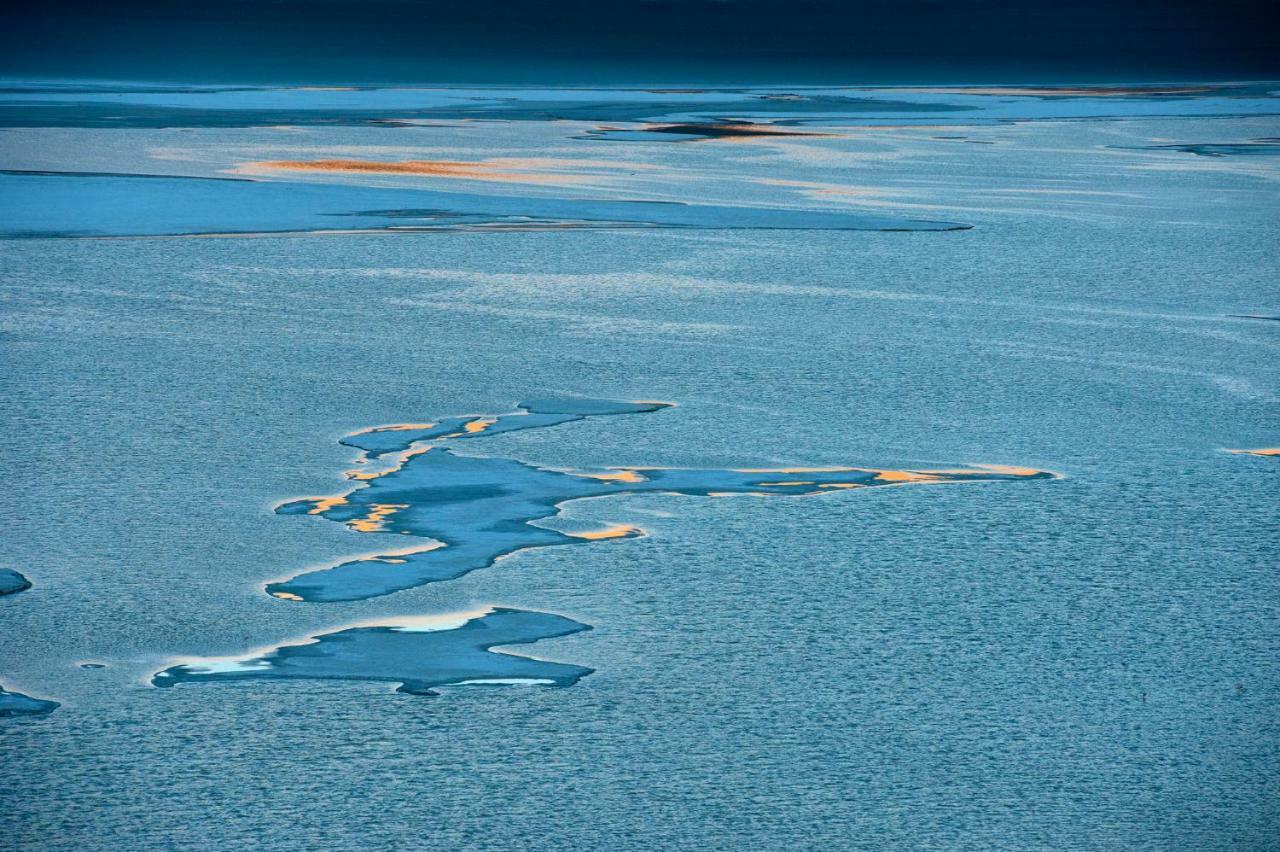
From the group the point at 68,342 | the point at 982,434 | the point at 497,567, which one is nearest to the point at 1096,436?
the point at 982,434

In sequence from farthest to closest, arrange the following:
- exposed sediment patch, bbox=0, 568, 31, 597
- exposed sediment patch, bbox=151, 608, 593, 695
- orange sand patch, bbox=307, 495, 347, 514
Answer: orange sand patch, bbox=307, 495, 347, 514 → exposed sediment patch, bbox=0, 568, 31, 597 → exposed sediment patch, bbox=151, 608, 593, 695

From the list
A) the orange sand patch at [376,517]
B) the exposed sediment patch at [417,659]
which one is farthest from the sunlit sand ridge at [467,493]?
the exposed sediment patch at [417,659]

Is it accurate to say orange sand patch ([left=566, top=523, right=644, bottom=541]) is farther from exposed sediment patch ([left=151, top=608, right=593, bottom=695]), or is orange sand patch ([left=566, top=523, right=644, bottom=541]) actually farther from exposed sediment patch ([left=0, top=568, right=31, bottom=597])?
exposed sediment patch ([left=0, top=568, right=31, bottom=597])

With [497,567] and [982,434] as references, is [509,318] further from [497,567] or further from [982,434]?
[497,567]

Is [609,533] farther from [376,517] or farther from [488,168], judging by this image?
[488,168]

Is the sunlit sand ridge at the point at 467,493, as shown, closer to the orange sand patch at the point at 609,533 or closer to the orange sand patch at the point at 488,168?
the orange sand patch at the point at 609,533

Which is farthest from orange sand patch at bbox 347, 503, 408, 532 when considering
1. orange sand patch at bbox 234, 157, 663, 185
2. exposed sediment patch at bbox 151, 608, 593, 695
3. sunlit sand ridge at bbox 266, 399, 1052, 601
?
orange sand patch at bbox 234, 157, 663, 185

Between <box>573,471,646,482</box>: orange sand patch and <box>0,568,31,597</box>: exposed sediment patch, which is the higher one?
<box>0,568,31,597</box>: exposed sediment patch

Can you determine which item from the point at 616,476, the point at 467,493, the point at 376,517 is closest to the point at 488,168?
the point at 616,476

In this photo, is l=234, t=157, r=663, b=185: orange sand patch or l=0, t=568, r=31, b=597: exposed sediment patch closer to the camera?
l=0, t=568, r=31, b=597: exposed sediment patch
